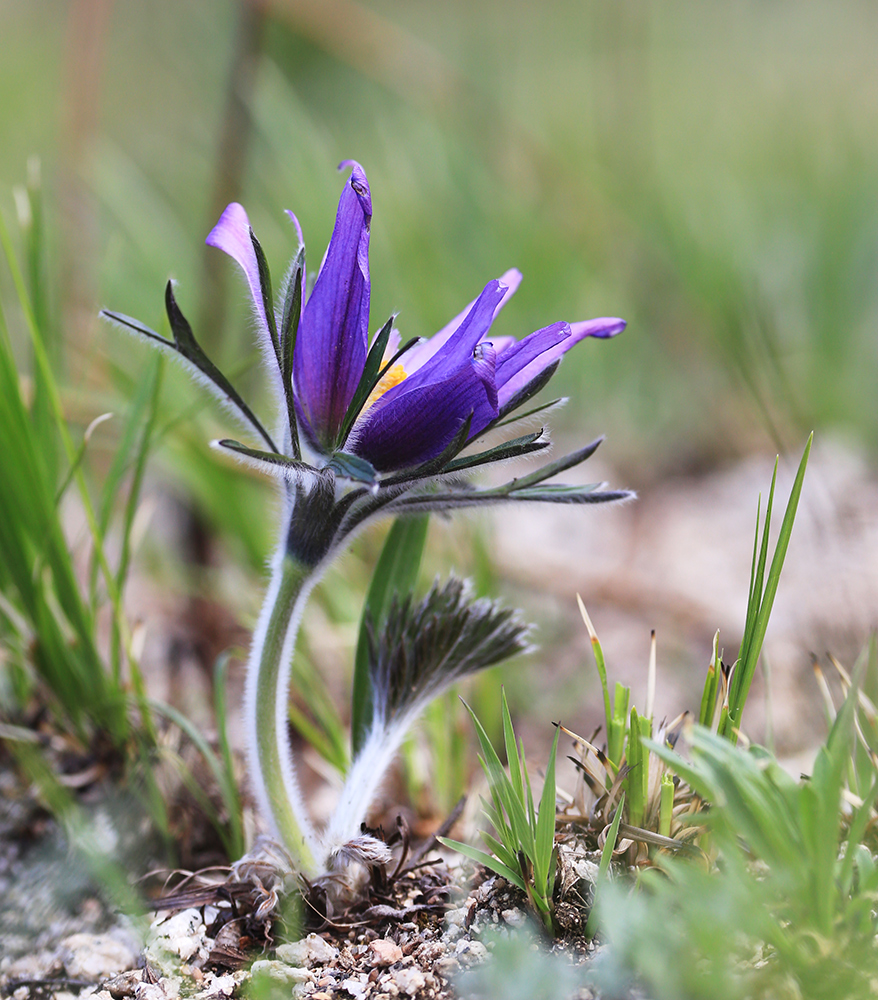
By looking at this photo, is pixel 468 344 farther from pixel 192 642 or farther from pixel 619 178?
pixel 619 178

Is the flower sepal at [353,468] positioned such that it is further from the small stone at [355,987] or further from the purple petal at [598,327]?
the small stone at [355,987]

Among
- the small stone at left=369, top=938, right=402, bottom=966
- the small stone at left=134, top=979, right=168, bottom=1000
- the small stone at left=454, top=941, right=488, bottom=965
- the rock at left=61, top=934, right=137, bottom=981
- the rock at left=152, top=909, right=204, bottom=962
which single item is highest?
the small stone at left=454, top=941, right=488, bottom=965

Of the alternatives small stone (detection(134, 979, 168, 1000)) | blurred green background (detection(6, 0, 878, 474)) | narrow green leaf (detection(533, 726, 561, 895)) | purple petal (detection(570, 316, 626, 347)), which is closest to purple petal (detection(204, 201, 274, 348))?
purple petal (detection(570, 316, 626, 347))

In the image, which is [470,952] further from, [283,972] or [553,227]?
[553,227]

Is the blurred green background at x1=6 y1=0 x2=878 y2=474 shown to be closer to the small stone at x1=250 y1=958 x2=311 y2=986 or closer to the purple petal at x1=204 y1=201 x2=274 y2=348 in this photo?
the purple petal at x1=204 y1=201 x2=274 y2=348

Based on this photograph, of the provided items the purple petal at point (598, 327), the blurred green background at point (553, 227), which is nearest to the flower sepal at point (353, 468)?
the purple petal at point (598, 327)

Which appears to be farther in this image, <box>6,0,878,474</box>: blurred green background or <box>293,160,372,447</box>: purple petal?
<box>6,0,878,474</box>: blurred green background
